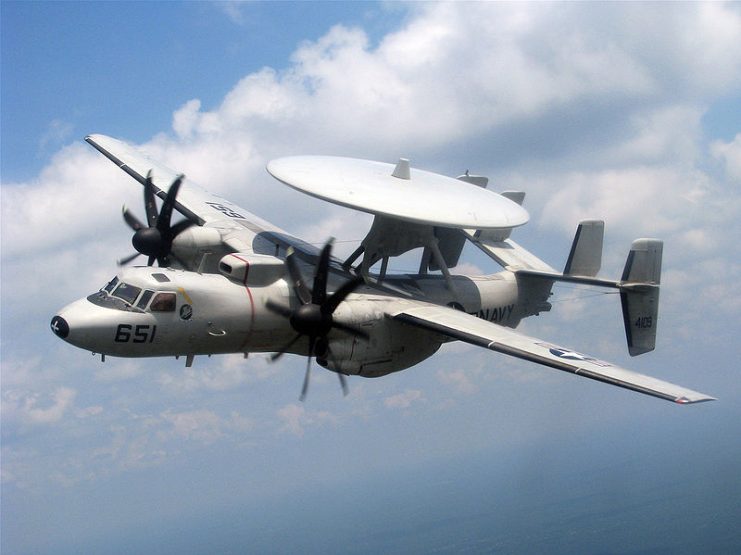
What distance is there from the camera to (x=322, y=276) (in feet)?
68.8

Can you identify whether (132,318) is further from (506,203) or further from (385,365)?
(506,203)

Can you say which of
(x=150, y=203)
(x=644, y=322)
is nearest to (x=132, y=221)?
(x=150, y=203)

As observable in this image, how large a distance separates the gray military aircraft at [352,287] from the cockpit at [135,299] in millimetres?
41

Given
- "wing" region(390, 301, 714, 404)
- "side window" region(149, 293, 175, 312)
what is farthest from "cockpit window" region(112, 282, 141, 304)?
"wing" region(390, 301, 714, 404)

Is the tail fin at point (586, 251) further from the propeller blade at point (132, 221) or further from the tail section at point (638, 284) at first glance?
the propeller blade at point (132, 221)

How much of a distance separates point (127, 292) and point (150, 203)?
10222 millimetres

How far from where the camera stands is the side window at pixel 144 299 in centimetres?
2020

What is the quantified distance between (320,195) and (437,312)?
6.22 meters

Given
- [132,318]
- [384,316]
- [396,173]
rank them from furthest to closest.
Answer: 1. [396,173]
2. [384,316]
3. [132,318]

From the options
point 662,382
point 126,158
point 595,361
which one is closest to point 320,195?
point 595,361

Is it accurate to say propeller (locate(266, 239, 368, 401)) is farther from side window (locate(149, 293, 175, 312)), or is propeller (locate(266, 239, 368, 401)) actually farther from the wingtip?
the wingtip

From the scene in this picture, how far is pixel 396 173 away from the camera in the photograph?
28109mm

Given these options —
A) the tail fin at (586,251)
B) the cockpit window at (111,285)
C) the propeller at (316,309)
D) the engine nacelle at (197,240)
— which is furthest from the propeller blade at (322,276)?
the tail fin at (586,251)

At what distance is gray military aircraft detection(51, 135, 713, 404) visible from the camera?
67.2ft
